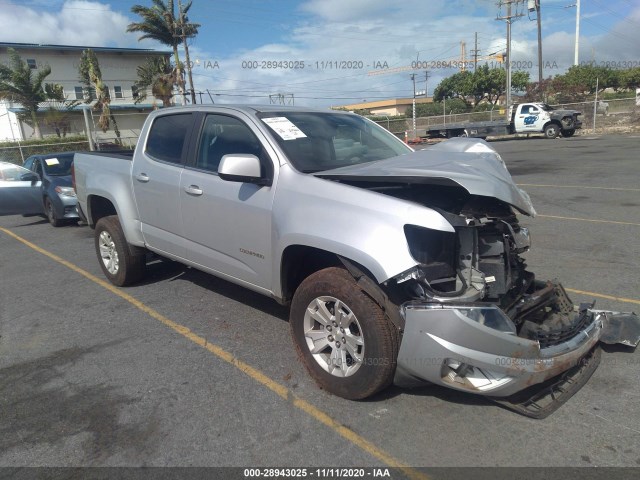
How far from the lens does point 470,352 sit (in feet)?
8.72

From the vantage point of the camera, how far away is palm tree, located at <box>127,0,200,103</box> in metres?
38.7

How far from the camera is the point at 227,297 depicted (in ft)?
17.1

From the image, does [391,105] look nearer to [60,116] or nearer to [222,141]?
[60,116]

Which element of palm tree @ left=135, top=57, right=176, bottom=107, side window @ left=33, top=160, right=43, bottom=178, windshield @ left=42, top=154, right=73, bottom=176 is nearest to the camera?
windshield @ left=42, top=154, right=73, bottom=176

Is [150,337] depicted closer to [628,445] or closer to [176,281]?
[176,281]

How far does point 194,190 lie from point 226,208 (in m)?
0.48

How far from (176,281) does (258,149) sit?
2.59m

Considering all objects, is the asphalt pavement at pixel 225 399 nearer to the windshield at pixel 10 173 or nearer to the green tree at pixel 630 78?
the windshield at pixel 10 173

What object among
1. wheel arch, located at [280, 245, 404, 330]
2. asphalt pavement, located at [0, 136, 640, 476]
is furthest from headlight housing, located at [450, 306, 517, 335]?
asphalt pavement, located at [0, 136, 640, 476]

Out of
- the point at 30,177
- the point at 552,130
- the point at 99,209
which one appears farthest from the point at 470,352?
the point at 552,130

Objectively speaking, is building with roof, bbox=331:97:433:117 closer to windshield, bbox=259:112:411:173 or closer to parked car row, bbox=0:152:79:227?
parked car row, bbox=0:152:79:227

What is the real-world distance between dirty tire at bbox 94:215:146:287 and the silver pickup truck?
1253 mm

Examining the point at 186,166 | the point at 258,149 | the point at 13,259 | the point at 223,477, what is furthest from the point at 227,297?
the point at 13,259

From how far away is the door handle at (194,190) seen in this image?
420 cm
